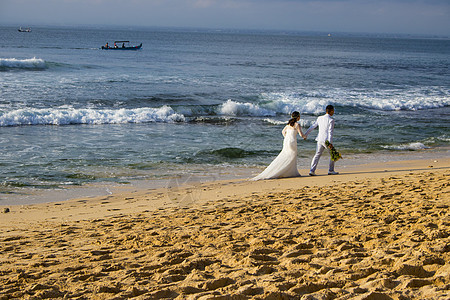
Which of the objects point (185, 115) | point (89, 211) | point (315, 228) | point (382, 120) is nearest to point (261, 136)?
point (185, 115)

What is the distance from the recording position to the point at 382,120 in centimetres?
Answer: 2102

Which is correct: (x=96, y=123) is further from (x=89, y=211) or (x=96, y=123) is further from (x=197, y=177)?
(x=89, y=211)

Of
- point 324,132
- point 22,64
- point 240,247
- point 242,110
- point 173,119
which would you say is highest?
point 22,64

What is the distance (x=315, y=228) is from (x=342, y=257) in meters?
1.05

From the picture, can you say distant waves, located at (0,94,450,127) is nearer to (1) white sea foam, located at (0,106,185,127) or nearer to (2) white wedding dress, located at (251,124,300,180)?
(1) white sea foam, located at (0,106,185,127)

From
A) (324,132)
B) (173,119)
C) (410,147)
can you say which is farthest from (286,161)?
(173,119)

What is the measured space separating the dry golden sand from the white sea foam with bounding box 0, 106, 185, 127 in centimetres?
1099

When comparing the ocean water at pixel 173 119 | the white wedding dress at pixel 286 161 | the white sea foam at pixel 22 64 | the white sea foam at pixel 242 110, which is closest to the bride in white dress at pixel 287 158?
the white wedding dress at pixel 286 161

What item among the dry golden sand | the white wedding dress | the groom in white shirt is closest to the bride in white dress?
the white wedding dress

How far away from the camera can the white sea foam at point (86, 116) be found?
17.8 meters

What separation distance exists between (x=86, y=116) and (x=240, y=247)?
50.4ft

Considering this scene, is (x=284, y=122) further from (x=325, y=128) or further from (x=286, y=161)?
(x=286, y=161)

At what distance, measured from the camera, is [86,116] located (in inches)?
747

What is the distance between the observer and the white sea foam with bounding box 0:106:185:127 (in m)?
17.8
